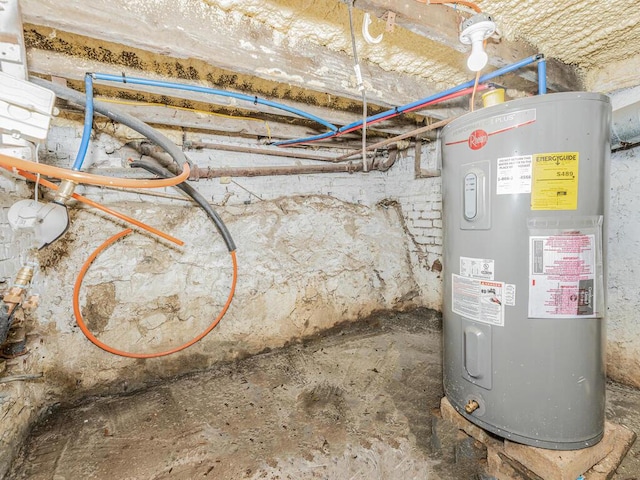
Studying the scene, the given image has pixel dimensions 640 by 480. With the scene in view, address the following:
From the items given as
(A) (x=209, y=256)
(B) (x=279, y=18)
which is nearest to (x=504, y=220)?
(B) (x=279, y=18)

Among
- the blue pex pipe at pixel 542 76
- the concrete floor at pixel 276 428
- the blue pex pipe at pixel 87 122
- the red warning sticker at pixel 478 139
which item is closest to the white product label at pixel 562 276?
the red warning sticker at pixel 478 139

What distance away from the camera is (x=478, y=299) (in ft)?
3.26

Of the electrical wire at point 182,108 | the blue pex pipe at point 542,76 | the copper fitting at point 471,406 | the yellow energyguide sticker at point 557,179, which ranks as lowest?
the copper fitting at point 471,406

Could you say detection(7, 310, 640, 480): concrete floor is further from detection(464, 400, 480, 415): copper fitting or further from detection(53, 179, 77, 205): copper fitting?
detection(53, 179, 77, 205): copper fitting

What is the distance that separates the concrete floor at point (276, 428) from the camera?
116 centimetres

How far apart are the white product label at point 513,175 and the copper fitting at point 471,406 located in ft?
2.37

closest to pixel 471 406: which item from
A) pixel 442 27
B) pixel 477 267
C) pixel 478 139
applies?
pixel 477 267

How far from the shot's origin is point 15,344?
1.25 metres

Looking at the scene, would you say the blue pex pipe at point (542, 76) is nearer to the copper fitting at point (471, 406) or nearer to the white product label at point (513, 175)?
the white product label at point (513, 175)

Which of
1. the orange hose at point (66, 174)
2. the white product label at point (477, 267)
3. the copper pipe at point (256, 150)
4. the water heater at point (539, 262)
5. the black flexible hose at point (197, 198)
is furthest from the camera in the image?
the copper pipe at point (256, 150)

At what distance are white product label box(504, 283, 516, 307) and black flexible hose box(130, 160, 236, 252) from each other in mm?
1434

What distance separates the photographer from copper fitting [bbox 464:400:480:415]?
3.32 feet

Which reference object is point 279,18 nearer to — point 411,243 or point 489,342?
point 489,342

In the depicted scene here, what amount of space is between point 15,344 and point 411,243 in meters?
2.51
